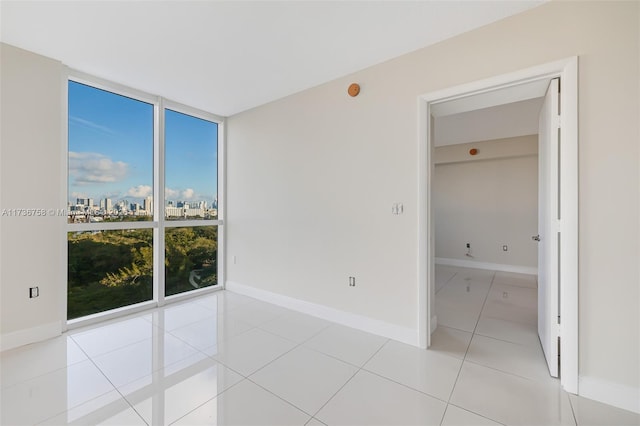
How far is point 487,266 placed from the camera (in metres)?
5.38

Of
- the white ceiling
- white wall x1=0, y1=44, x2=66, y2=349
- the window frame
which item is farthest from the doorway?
white wall x1=0, y1=44, x2=66, y2=349

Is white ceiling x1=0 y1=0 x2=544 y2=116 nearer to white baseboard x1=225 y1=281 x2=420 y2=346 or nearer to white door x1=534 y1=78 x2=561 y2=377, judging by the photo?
white door x1=534 y1=78 x2=561 y2=377

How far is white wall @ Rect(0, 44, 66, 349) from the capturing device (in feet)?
7.39

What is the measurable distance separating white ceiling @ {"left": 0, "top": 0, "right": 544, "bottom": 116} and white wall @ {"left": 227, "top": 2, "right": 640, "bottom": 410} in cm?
25

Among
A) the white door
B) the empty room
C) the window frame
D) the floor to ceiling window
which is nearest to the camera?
the empty room

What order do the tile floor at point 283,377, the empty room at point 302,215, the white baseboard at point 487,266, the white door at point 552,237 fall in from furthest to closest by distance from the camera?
the white baseboard at point 487,266 < the white door at point 552,237 < the empty room at point 302,215 < the tile floor at point 283,377

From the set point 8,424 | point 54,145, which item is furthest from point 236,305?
point 54,145

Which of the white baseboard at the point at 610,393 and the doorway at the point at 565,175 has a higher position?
the doorway at the point at 565,175

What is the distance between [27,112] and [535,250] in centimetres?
751

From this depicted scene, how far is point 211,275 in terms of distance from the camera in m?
4.04

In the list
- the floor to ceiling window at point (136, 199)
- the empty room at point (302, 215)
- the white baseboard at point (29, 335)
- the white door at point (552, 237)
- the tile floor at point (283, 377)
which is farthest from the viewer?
the floor to ceiling window at point (136, 199)

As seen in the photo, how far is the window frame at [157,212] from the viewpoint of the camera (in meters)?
2.66

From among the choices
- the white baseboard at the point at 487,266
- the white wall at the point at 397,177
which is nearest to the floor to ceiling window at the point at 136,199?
the white wall at the point at 397,177

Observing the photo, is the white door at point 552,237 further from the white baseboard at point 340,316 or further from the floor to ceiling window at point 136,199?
the floor to ceiling window at point 136,199
